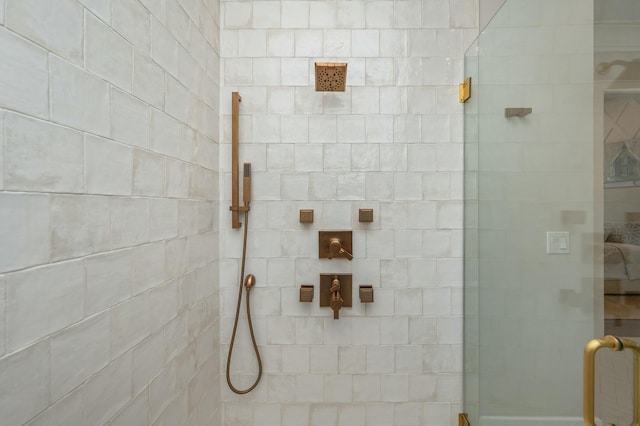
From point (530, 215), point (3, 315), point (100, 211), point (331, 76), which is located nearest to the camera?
point (3, 315)

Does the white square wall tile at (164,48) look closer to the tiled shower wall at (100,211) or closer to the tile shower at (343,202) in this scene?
the tiled shower wall at (100,211)

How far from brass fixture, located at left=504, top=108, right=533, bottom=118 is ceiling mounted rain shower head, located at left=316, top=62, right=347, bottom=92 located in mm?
733

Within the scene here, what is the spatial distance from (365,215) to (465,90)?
0.81m

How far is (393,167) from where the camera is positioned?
1609mm

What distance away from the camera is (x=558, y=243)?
1100 millimetres

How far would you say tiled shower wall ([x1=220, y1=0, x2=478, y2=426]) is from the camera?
63.0 inches

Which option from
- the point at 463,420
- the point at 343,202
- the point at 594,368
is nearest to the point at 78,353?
the point at 343,202

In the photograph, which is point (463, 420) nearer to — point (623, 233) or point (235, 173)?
point (623, 233)

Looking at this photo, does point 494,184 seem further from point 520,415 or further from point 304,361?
point 304,361

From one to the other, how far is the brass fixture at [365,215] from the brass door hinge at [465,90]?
0.74 metres

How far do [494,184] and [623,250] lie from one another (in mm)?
574

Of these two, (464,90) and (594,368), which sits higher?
(464,90)

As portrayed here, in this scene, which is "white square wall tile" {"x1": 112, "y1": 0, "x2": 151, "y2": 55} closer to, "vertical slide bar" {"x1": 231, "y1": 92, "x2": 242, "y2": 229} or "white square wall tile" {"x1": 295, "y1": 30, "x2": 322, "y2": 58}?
"vertical slide bar" {"x1": 231, "y1": 92, "x2": 242, "y2": 229}

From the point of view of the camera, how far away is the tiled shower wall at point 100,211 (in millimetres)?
588
